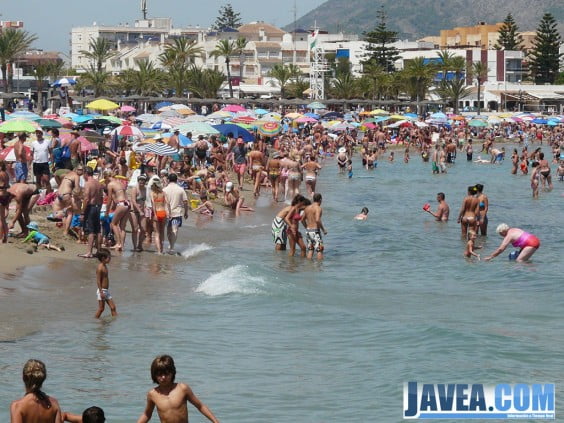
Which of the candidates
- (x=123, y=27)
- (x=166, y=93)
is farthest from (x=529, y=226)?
(x=123, y=27)

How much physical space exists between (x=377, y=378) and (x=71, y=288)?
16.3 ft

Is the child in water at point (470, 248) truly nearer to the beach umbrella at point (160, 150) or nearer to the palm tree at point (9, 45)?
the beach umbrella at point (160, 150)

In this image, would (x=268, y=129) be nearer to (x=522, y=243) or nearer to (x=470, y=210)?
(x=470, y=210)

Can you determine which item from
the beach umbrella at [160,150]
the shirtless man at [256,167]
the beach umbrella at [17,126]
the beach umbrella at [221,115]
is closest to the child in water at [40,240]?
the beach umbrella at [17,126]

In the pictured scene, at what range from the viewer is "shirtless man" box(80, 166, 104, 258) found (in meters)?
→ 14.2

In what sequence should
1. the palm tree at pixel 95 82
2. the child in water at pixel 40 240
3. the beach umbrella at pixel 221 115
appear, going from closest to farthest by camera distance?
the child in water at pixel 40 240
the beach umbrella at pixel 221 115
the palm tree at pixel 95 82

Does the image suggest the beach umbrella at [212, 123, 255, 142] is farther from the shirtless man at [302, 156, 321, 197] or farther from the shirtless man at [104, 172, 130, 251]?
the shirtless man at [104, 172, 130, 251]

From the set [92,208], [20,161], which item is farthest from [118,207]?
[20,161]

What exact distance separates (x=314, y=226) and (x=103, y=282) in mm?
5717

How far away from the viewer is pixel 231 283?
13.9 meters

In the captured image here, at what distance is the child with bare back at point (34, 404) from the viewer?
20.1 ft

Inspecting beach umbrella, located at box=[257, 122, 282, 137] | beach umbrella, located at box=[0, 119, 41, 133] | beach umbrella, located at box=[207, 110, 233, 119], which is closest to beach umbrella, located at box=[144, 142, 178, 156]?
beach umbrella, located at box=[0, 119, 41, 133]

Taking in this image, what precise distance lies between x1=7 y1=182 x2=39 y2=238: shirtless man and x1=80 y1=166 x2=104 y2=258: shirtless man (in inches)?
33.5

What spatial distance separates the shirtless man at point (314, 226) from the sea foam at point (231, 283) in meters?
1.81
